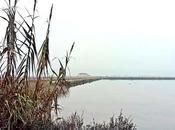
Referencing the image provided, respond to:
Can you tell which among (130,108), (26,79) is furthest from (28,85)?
(130,108)

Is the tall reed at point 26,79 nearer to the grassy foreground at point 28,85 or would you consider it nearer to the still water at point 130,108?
the grassy foreground at point 28,85

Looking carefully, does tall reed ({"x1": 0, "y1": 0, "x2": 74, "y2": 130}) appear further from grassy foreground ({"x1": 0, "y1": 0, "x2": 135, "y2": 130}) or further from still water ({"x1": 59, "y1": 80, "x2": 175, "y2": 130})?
→ still water ({"x1": 59, "y1": 80, "x2": 175, "y2": 130})

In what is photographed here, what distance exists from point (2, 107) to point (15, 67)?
2.56 feet

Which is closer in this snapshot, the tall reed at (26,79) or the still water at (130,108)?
the tall reed at (26,79)

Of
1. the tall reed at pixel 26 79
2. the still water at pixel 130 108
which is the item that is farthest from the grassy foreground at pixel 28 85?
the still water at pixel 130 108

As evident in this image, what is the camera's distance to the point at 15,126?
6176mm

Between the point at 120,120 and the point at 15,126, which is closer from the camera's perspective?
the point at 15,126

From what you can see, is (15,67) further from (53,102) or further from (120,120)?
(120,120)

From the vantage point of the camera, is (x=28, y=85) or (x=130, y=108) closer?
(x=28, y=85)

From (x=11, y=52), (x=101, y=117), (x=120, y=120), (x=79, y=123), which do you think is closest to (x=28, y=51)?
(x=11, y=52)

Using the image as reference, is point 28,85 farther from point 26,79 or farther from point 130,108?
point 130,108

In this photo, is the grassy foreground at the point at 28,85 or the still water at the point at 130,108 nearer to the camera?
the grassy foreground at the point at 28,85

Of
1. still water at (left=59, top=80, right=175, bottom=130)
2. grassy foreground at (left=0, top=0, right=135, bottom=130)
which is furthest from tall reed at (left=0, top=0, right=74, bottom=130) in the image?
still water at (left=59, top=80, right=175, bottom=130)

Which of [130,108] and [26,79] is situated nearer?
[26,79]
